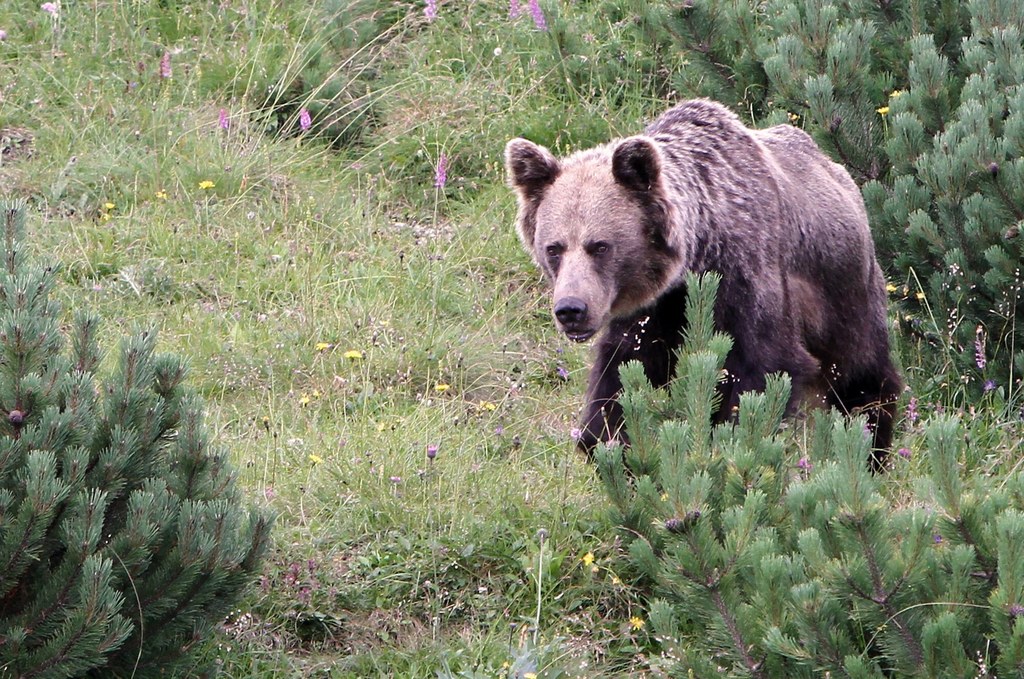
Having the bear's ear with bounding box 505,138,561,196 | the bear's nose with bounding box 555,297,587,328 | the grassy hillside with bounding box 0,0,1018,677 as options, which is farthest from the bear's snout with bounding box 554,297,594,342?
the bear's ear with bounding box 505,138,561,196

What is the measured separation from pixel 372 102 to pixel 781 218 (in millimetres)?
3505

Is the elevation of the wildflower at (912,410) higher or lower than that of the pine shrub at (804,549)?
lower

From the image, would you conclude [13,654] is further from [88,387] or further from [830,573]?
[830,573]

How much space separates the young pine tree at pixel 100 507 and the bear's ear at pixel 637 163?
1.96m

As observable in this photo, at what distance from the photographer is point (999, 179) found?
580cm

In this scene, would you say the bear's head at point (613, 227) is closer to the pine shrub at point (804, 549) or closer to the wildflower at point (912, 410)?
the pine shrub at point (804, 549)

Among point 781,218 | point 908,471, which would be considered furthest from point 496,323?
point 908,471

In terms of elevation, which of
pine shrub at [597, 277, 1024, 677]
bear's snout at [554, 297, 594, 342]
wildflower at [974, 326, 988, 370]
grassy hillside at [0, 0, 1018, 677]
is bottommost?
wildflower at [974, 326, 988, 370]

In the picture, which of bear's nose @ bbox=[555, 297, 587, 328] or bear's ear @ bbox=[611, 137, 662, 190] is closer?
bear's nose @ bbox=[555, 297, 587, 328]

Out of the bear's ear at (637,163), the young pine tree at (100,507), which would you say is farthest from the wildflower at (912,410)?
the young pine tree at (100,507)

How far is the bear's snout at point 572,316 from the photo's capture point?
485 cm

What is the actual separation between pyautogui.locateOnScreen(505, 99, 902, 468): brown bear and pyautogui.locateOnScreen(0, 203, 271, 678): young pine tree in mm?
1589

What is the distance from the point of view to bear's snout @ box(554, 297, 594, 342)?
4852 mm

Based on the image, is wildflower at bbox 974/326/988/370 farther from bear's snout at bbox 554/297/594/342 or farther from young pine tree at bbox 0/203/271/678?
young pine tree at bbox 0/203/271/678
